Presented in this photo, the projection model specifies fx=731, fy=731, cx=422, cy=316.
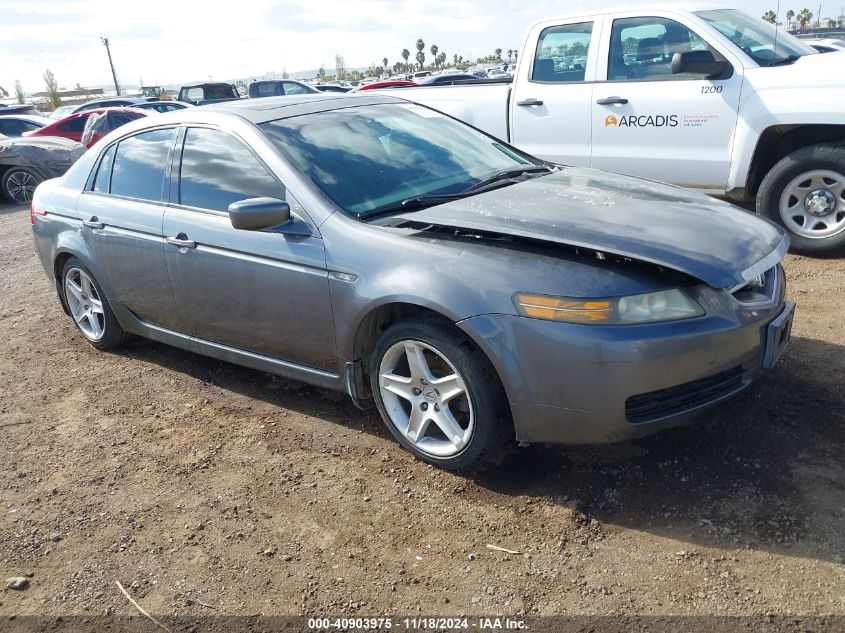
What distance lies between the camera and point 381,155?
383 cm

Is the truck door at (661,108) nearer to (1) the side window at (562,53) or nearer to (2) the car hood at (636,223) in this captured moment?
(1) the side window at (562,53)

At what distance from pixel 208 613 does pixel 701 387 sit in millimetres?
2042

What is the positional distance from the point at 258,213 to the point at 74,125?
1450 centimetres

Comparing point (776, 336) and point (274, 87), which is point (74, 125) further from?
point (776, 336)

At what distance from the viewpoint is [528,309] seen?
9.30ft

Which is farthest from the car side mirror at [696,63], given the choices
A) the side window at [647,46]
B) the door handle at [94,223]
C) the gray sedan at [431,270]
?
the door handle at [94,223]

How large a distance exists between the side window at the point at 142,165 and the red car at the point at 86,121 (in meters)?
10.8

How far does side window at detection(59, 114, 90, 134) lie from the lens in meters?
15.6

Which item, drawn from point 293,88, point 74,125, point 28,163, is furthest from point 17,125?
point 293,88

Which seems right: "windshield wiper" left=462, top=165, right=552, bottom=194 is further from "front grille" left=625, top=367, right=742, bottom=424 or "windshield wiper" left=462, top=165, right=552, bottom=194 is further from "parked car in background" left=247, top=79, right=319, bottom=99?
"parked car in background" left=247, top=79, right=319, bottom=99

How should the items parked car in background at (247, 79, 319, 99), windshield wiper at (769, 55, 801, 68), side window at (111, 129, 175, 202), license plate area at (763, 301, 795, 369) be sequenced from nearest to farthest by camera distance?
license plate area at (763, 301, 795, 369) → side window at (111, 129, 175, 202) → windshield wiper at (769, 55, 801, 68) → parked car in background at (247, 79, 319, 99)

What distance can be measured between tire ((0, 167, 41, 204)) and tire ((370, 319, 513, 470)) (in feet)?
38.1

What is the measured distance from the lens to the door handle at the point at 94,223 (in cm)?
452

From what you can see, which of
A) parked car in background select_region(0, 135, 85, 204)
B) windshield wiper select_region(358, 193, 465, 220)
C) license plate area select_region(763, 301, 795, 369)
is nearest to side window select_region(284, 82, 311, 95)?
parked car in background select_region(0, 135, 85, 204)
